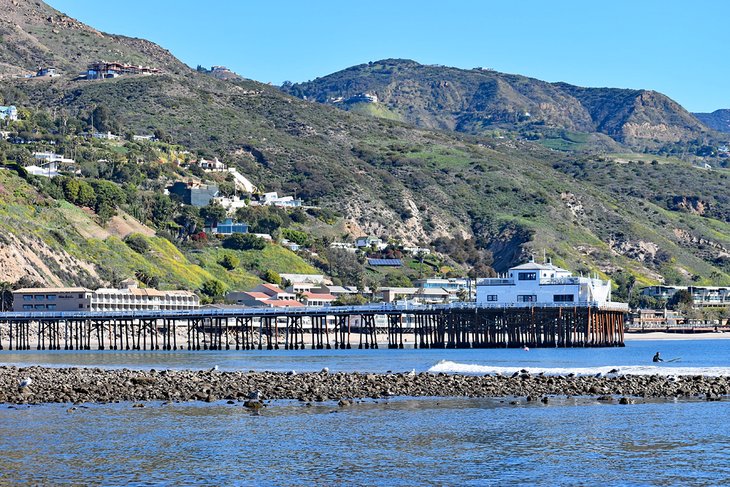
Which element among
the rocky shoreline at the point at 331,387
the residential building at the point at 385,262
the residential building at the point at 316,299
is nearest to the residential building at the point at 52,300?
the residential building at the point at 316,299

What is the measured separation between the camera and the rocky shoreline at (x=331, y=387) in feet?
166

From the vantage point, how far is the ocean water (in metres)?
33.2

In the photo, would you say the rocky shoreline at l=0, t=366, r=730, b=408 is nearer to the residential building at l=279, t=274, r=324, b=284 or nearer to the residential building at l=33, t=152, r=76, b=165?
the residential building at l=279, t=274, r=324, b=284

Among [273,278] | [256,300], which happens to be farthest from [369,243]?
[256,300]

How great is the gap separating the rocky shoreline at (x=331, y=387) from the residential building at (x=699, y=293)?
123844mm

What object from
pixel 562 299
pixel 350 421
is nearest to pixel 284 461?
pixel 350 421

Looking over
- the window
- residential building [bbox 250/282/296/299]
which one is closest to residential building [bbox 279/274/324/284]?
residential building [bbox 250/282/296/299]

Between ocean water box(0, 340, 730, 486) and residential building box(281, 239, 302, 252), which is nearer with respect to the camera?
ocean water box(0, 340, 730, 486)

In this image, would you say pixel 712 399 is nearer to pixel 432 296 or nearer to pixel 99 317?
pixel 99 317

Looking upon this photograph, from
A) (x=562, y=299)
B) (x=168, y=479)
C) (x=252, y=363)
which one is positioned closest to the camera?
(x=168, y=479)

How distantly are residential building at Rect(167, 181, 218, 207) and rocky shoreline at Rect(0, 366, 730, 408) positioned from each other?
12639cm

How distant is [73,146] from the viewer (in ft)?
655

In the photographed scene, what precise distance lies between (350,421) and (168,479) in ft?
37.4

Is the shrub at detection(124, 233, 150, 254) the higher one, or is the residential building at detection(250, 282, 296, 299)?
the shrub at detection(124, 233, 150, 254)
